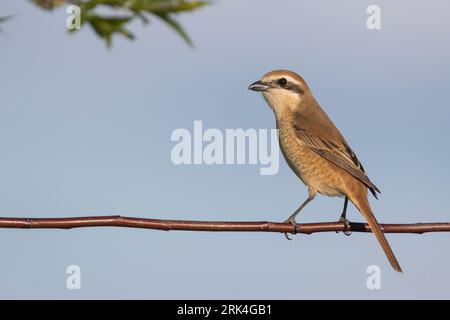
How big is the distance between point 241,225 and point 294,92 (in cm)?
460

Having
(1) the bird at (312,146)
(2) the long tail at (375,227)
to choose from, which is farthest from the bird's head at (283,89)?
(2) the long tail at (375,227)

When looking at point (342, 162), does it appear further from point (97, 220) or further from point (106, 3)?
point (106, 3)

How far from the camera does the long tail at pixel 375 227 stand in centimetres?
620

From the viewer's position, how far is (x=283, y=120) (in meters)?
8.91

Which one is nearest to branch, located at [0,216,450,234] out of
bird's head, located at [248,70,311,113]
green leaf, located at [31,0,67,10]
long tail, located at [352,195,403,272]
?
long tail, located at [352,195,403,272]

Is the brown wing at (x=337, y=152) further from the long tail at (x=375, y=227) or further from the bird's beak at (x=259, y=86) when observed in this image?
the bird's beak at (x=259, y=86)

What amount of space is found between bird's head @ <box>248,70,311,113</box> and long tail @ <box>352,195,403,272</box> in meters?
1.96

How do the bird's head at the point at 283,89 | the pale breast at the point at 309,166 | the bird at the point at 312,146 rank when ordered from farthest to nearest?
the bird's head at the point at 283,89
the pale breast at the point at 309,166
the bird at the point at 312,146

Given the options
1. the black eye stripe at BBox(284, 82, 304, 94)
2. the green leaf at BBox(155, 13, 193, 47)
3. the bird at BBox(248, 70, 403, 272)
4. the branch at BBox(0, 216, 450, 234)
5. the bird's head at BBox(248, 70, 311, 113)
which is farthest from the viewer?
the black eye stripe at BBox(284, 82, 304, 94)

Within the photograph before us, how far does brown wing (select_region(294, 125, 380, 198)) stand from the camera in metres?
7.69

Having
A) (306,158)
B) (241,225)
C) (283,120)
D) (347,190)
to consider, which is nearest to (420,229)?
(241,225)

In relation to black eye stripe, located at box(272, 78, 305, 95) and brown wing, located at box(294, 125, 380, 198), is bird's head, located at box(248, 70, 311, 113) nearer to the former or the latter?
black eye stripe, located at box(272, 78, 305, 95)

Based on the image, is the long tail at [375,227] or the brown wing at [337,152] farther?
the brown wing at [337,152]

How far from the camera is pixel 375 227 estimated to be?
6.55m
